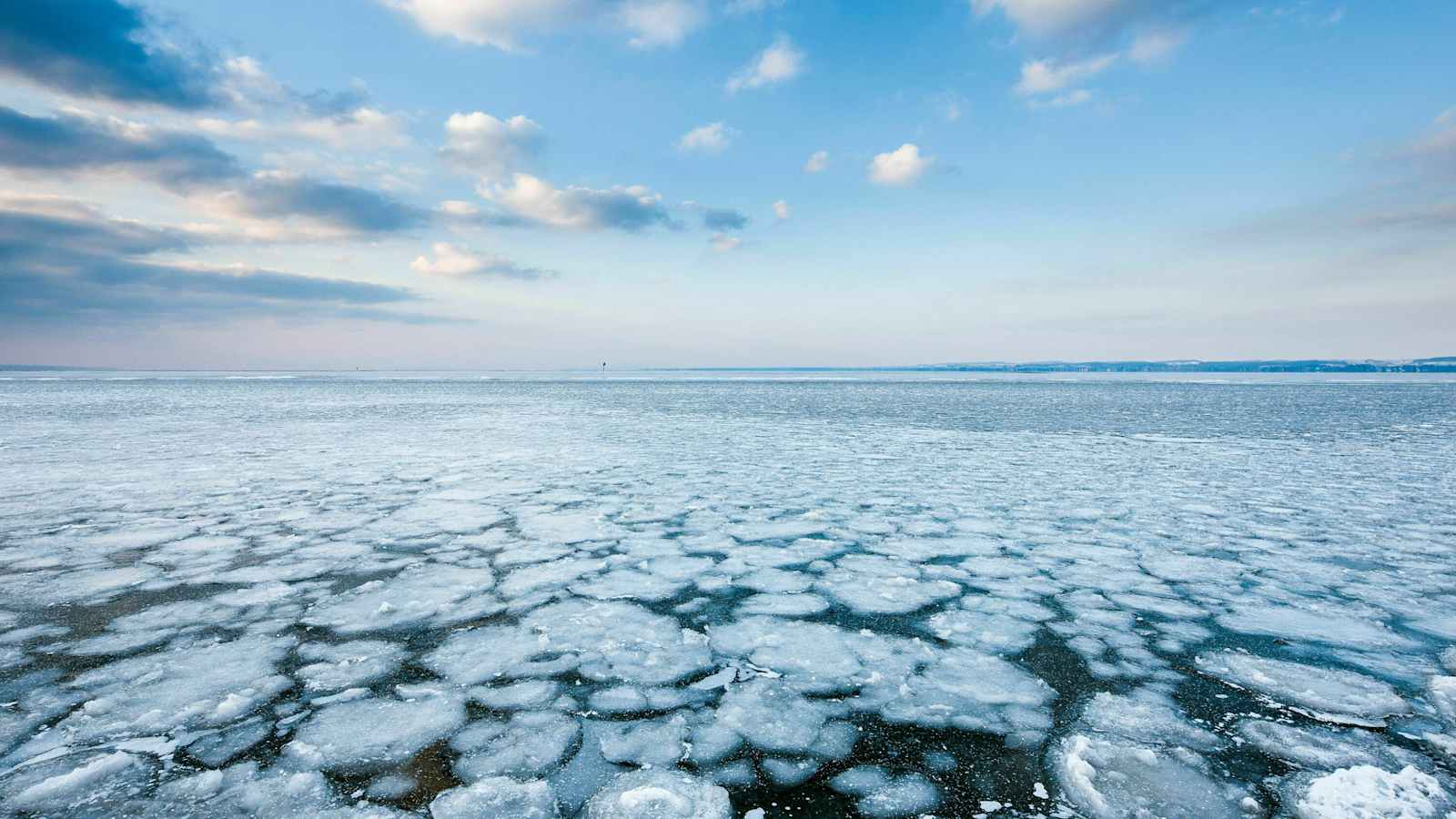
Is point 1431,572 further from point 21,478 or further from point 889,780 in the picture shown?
point 21,478

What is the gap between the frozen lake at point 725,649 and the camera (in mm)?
1713

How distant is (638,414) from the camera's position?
16656 millimetres

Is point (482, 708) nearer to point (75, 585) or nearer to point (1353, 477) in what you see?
point (75, 585)

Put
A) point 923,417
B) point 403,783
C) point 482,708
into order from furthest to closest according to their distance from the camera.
Answer: point 923,417 < point 482,708 < point 403,783

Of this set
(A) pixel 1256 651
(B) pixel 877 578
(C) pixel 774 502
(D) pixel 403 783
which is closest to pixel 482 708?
(D) pixel 403 783

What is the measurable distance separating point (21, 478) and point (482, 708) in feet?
24.5

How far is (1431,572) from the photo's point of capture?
354cm

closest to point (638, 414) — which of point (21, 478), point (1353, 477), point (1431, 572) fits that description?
point (21, 478)

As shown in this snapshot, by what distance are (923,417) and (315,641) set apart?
14.3 m

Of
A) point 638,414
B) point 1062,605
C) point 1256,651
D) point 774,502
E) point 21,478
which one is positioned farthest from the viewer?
point 638,414

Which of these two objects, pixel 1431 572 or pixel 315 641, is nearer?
pixel 315 641

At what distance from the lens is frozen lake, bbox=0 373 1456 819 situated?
1713 millimetres

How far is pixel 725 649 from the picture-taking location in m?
2.60

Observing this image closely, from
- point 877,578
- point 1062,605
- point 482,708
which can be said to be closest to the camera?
point 482,708
